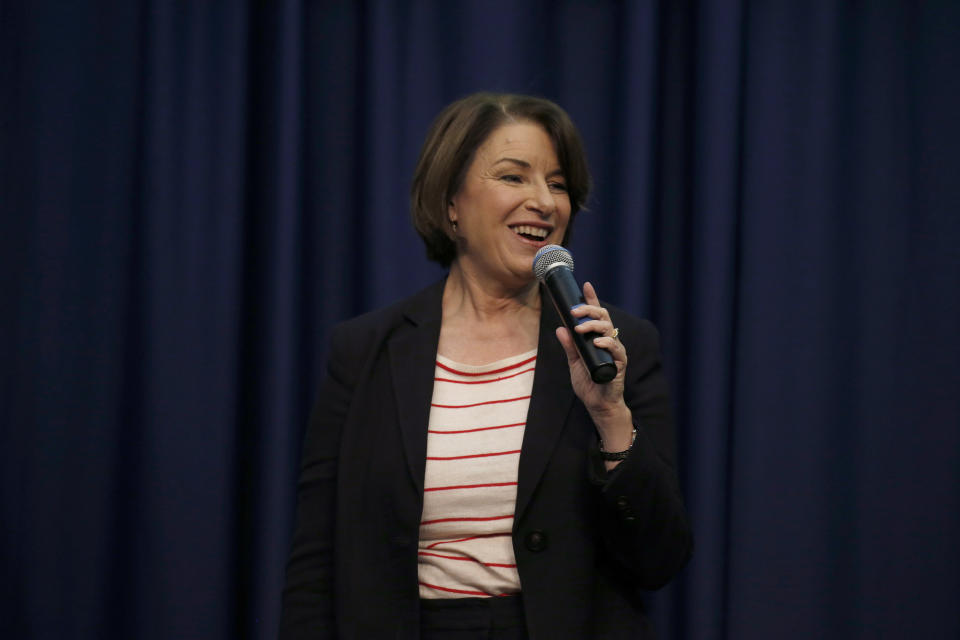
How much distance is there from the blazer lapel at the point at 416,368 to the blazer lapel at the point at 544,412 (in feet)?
0.58

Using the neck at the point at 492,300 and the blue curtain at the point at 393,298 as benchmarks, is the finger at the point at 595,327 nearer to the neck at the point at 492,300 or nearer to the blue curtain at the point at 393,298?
the neck at the point at 492,300

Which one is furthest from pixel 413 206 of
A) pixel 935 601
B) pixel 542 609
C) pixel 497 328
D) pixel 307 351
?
pixel 935 601

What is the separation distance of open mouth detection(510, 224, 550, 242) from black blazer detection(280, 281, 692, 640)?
0.14 metres

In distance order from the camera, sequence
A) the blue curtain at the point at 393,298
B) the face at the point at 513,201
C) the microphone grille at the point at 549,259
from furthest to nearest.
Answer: the blue curtain at the point at 393,298 < the face at the point at 513,201 < the microphone grille at the point at 549,259

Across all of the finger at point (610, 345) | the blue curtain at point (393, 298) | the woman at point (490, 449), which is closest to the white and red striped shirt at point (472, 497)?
the woman at point (490, 449)

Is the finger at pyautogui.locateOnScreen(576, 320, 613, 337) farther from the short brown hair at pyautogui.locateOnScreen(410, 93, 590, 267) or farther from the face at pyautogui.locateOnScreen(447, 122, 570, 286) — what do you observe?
the short brown hair at pyautogui.locateOnScreen(410, 93, 590, 267)

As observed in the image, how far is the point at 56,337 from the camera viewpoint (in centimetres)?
261

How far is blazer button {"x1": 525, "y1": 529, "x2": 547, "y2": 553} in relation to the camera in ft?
4.82

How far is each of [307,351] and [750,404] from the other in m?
1.31

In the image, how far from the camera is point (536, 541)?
4.83 feet

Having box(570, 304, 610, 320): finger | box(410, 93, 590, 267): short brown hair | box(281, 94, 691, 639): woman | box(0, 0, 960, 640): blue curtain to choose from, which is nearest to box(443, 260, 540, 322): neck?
box(281, 94, 691, 639): woman

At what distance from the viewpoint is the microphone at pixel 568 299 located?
125 cm

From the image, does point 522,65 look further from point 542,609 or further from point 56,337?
point 542,609

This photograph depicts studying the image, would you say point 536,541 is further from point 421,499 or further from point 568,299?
point 568,299
